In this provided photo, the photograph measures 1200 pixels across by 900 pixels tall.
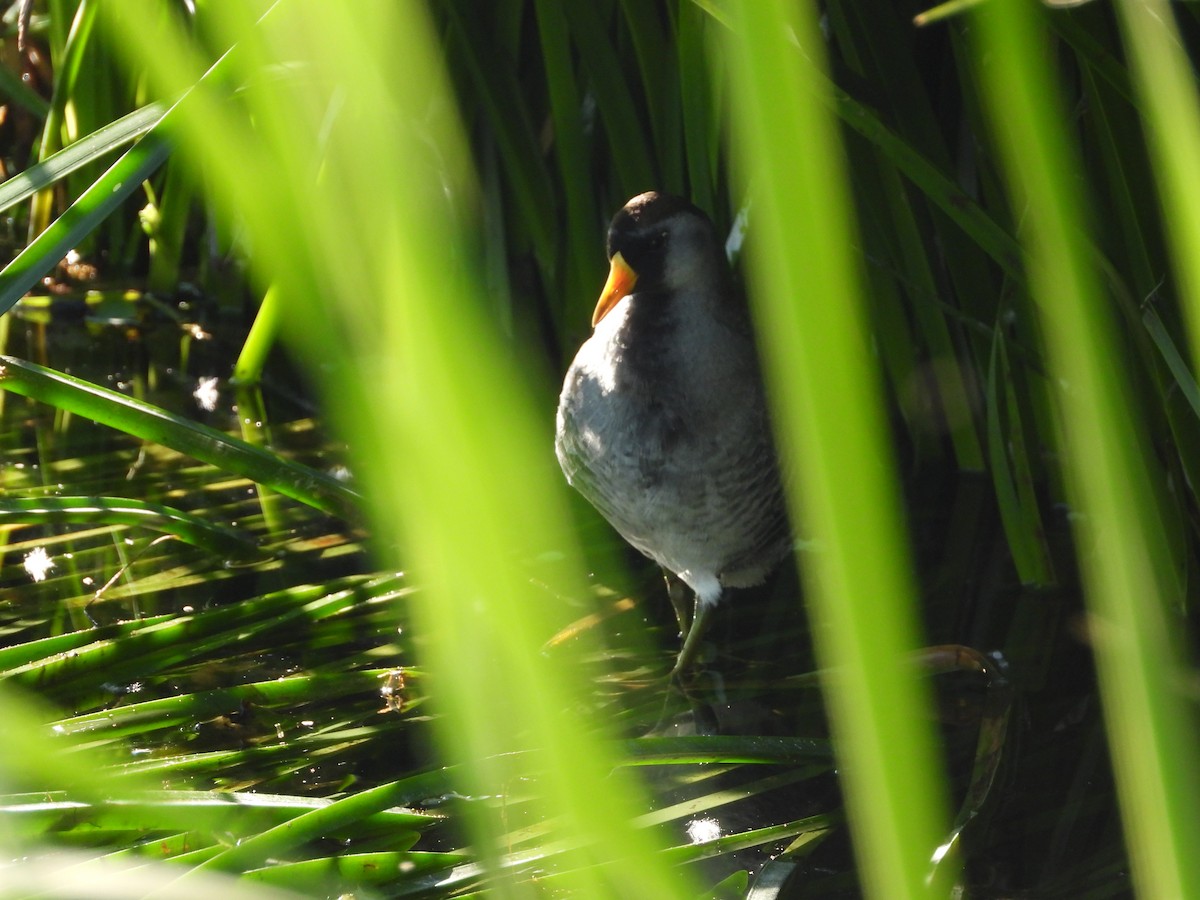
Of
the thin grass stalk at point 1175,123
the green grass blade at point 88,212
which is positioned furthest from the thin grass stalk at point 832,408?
the green grass blade at point 88,212

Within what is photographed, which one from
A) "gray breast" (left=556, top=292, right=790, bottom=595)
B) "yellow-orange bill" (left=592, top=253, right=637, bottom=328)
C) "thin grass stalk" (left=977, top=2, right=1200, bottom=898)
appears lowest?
"thin grass stalk" (left=977, top=2, right=1200, bottom=898)

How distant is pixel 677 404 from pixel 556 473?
843mm

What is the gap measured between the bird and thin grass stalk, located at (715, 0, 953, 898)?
168cm

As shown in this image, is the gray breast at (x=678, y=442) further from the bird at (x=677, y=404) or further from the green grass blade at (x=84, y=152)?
the green grass blade at (x=84, y=152)

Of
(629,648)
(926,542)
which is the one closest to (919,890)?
(629,648)

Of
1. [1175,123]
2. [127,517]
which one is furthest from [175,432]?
[1175,123]

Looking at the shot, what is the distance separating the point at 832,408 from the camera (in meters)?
0.33

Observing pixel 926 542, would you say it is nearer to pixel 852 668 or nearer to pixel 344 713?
pixel 344 713

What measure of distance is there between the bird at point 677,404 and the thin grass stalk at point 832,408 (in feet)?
5.52

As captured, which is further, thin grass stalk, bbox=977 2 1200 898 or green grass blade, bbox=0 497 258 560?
green grass blade, bbox=0 497 258 560

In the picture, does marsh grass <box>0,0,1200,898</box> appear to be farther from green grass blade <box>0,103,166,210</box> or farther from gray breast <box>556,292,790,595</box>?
gray breast <box>556,292,790,595</box>

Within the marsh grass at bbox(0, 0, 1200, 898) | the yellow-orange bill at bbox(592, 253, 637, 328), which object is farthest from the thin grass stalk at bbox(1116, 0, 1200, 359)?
the yellow-orange bill at bbox(592, 253, 637, 328)

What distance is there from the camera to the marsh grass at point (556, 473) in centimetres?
34

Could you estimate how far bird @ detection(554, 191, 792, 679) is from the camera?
2.05 metres
